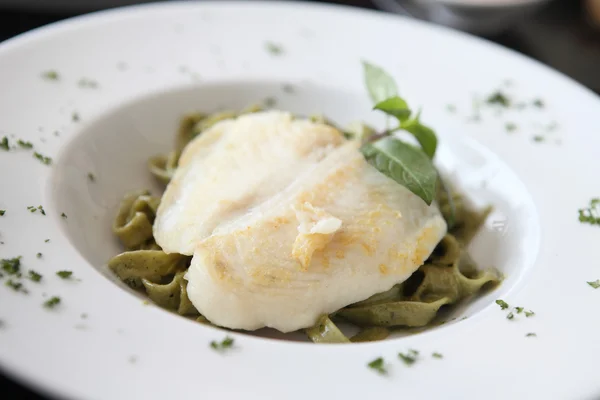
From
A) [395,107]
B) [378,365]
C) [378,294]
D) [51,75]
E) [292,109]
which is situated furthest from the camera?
[292,109]

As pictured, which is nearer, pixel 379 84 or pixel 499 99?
pixel 379 84

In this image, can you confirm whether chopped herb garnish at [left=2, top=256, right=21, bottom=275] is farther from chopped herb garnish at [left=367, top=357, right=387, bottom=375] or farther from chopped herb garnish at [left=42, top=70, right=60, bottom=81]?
chopped herb garnish at [left=42, top=70, right=60, bottom=81]

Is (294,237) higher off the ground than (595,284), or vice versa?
(294,237)

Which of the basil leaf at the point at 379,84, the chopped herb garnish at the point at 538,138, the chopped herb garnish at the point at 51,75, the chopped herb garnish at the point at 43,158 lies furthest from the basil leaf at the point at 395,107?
the chopped herb garnish at the point at 51,75

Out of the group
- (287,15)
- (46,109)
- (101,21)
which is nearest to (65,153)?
(46,109)

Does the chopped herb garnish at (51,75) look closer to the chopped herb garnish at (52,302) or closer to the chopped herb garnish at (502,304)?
the chopped herb garnish at (52,302)

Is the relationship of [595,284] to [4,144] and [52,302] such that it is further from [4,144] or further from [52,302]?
[4,144]

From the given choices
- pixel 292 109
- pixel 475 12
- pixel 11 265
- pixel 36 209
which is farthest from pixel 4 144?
pixel 475 12
